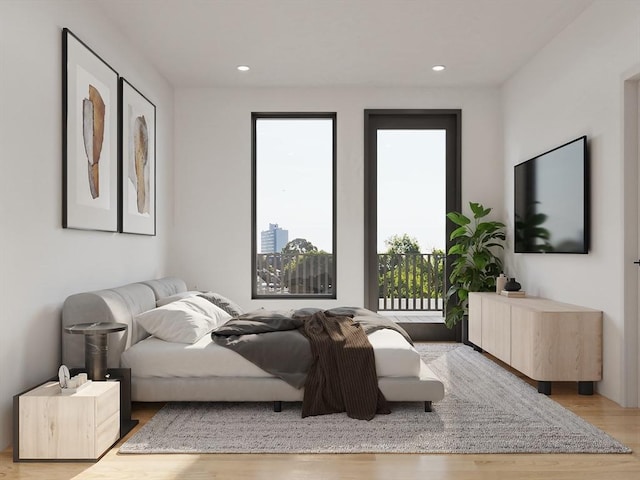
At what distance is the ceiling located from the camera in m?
4.04

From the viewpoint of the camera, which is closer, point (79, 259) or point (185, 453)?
point (185, 453)

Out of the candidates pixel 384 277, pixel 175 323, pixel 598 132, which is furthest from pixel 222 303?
pixel 598 132

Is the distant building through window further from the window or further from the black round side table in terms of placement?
the black round side table

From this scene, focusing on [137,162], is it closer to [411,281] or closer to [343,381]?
[343,381]

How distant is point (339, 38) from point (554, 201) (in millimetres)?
2297

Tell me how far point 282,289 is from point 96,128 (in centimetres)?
301

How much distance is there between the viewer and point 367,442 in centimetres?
290

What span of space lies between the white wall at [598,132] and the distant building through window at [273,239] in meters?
2.75

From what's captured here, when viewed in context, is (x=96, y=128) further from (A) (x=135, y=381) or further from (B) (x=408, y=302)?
(B) (x=408, y=302)

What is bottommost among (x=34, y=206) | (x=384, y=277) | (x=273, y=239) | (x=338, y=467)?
(x=338, y=467)

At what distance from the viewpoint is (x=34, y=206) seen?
3.06 metres

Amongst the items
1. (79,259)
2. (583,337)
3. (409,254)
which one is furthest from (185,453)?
(409,254)

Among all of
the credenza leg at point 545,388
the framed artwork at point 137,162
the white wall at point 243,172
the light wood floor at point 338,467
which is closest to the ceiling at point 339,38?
the white wall at point 243,172

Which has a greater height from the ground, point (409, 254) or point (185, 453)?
point (409, 254)
